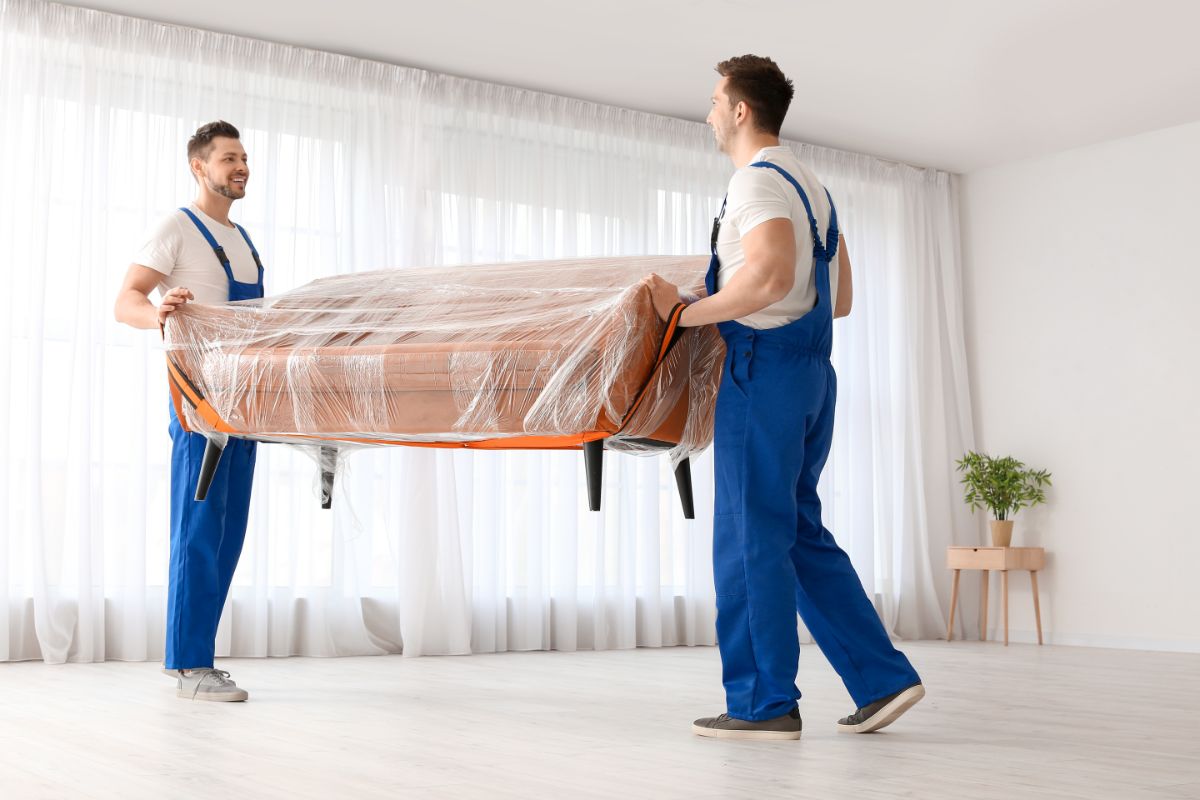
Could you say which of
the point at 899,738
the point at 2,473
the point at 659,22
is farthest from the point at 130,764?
the point at 659,22

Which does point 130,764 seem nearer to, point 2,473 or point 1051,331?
point 2,473

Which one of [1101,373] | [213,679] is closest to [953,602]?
[1101,373]

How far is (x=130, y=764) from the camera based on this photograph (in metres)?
2.05

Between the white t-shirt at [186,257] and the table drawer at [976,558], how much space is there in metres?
4.16

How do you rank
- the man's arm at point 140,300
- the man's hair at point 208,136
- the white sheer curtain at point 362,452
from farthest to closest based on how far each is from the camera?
1. the white sheer curtain at point 362,452
2. the man's hair at point 208,136
3. the man's arm at point 140,300

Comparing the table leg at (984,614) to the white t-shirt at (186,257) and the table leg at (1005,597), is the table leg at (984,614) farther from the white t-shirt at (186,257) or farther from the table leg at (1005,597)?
the white t-shirt at (186,257)

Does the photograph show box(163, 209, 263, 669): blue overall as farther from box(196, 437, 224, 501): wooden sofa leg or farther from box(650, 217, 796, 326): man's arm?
box(650, 217, 796, 326): man's arm

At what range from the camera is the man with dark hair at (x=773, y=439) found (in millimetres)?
2342

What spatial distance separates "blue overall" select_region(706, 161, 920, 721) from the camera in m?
2.35

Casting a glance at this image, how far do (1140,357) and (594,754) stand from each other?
4718mm

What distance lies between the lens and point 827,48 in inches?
197

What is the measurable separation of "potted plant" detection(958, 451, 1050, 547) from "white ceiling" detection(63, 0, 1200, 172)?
1.72m

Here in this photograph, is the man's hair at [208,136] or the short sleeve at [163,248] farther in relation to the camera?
the man's hair at [208,136]

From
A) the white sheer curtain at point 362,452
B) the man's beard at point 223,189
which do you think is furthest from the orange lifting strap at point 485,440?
the white sheer curtain at point 362,452
